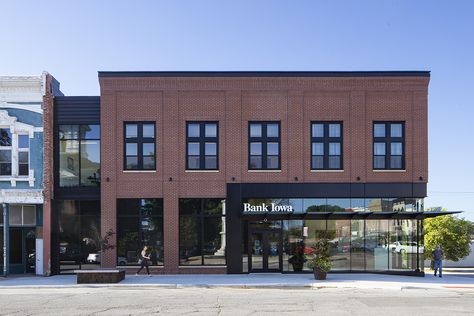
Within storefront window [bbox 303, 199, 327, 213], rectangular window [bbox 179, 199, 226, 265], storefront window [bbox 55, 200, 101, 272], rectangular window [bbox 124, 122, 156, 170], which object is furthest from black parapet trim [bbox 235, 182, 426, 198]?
storefront window [bbox 55, 200, 101, 272]

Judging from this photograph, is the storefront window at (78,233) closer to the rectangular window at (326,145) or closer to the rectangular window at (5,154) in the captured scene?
the rectangular window at (5,154)

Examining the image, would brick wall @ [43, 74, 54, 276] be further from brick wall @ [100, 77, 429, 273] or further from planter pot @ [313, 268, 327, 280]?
planter pot @ [313, 268, 327, 280]

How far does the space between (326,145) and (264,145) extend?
11.4 feet

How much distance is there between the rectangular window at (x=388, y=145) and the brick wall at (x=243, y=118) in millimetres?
362

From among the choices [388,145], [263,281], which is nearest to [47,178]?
[263,281]

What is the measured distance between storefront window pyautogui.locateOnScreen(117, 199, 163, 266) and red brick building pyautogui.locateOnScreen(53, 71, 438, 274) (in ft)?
0.18

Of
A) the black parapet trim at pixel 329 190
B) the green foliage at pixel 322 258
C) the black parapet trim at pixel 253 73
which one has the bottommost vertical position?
the green foliage at pixel 322 258

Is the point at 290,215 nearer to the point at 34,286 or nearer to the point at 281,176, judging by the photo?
the point at 281,176

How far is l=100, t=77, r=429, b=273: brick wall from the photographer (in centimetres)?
2702

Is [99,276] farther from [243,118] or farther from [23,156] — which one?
[243,118]

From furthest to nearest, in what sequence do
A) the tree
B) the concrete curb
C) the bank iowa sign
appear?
1. the tree
2. the bank iowa sign
3. the concrete curb

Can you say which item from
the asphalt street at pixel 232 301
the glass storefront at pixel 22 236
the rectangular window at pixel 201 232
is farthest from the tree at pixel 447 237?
the glass storefront at pixel 22 236

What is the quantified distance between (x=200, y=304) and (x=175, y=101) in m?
13.3

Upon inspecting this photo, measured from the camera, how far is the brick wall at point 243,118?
27.0 m
